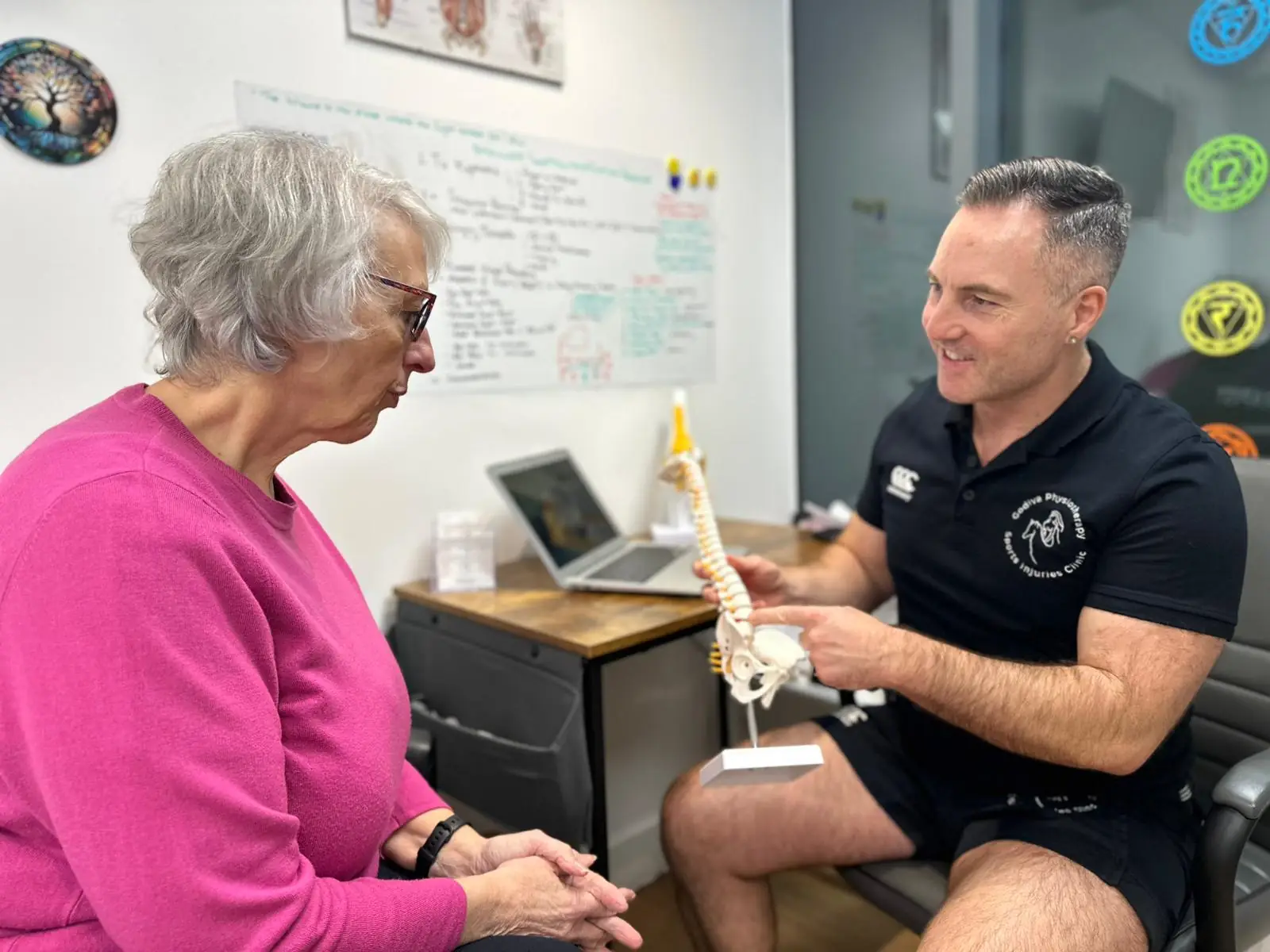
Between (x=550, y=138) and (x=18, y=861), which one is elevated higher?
(x=550, y=138)

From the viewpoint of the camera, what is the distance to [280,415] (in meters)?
0.91

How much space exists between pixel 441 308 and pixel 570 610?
0.69 m

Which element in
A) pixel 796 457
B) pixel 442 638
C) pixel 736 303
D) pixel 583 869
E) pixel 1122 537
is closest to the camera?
pixel 583 869

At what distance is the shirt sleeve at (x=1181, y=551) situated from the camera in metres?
1.09

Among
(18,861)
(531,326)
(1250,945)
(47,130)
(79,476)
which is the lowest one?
(1250,945)

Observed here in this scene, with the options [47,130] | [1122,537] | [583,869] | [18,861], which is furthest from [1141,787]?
[47,130]

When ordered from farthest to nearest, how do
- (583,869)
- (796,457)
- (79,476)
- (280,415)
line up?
(796,457) < (583,869) < (280,415) < (79,476)

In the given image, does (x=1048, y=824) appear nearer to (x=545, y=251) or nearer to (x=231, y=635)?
(x=231, y=635)

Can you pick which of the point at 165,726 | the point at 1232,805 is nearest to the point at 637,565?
the point at 1232,805

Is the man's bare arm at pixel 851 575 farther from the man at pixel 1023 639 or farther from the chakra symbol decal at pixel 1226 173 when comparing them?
the chakra symbol decal at pixel 1226 173

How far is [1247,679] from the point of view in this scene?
130cm

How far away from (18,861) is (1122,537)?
50.5 inches

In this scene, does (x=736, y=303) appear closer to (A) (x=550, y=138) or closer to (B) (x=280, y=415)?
(A) (x=550, y=138)

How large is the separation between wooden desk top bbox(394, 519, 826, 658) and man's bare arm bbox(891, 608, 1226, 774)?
0.45m
